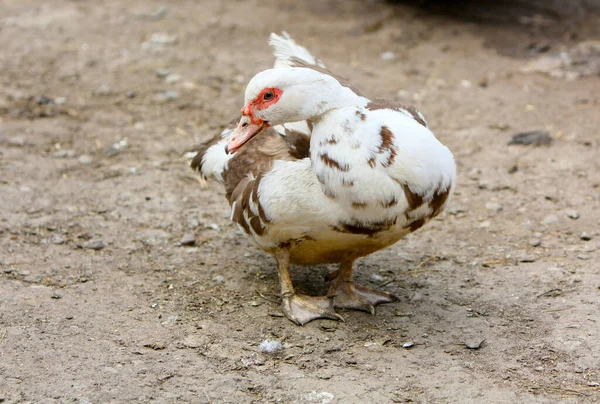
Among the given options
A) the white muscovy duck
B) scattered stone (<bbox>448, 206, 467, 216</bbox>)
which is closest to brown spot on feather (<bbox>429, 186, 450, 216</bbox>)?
the white muscovy duck

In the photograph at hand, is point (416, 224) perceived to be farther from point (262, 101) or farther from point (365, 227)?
point (262, 101)

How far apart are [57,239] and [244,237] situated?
1085 millimetres

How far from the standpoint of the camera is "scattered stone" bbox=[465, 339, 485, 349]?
3752mm

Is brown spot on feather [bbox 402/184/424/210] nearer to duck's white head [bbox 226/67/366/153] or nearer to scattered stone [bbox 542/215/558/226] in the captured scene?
duck's white head [bbox 226/67/366/153]

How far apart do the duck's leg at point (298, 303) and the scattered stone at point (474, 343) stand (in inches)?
24.7

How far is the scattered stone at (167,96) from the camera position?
669cm

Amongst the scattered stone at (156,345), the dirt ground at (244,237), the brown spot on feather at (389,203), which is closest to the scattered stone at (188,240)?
the dirt ground at (244,237)

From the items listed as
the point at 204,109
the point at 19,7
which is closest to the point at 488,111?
the point at 204,109

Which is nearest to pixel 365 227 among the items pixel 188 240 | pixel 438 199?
pixel 438 199

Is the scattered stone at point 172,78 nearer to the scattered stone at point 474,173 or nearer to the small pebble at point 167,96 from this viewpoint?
the small pebble at point 167,96

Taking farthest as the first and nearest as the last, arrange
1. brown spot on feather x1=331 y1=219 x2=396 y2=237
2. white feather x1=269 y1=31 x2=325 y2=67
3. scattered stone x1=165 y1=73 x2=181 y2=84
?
scattered stone x1=165 y1=73 x2=181 y2=84
white feather x1=269 y1=31 x2=325 y2=67
brown spot on feather x1=331 y1=219 x2=396 y2=237

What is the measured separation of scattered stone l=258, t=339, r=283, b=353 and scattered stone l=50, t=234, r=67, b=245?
1.58m

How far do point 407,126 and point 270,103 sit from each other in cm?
62

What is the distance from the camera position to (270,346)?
3770mm
